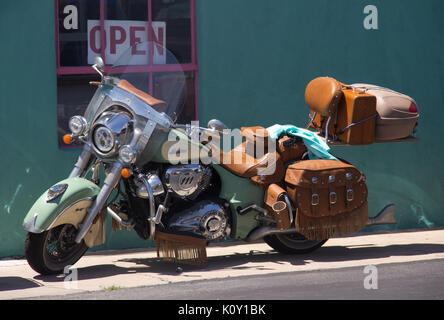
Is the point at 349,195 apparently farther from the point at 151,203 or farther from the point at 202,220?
the point at 151,203

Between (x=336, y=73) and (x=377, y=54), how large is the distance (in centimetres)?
65

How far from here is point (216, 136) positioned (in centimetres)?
723

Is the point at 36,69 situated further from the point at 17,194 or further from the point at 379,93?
the point at 379,93

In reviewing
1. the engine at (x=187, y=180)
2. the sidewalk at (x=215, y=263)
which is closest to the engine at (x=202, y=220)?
the engine at (x=187, y=180)

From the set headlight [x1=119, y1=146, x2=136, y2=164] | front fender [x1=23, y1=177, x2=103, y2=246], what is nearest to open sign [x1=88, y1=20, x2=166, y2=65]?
headlight [x1=119, y1=146, x2=136, y2=164]

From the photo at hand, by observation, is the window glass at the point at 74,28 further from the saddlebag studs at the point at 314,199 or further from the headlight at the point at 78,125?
the saddlebag studs at the point at 314,199

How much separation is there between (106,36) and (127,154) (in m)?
2.39

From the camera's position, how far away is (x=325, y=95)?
7.71 metres

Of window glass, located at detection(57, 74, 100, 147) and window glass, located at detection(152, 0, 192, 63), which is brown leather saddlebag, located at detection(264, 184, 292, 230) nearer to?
window glass, located at detection(152, 0, 192, 63)

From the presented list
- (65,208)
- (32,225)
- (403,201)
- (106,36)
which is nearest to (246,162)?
(65,208)

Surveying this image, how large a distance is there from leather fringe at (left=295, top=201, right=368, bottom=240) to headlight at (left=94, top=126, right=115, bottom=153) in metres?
1.97

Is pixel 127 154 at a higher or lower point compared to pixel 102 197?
higher

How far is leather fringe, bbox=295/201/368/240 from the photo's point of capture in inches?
294

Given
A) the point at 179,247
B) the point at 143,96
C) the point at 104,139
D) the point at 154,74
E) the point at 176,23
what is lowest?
the point at 179,247
